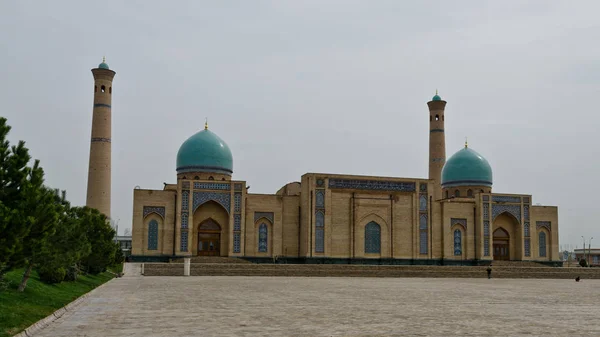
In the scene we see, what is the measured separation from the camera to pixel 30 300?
12.6 metres

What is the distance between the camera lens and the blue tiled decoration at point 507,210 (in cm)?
4066

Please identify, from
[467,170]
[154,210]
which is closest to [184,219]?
[154,210]

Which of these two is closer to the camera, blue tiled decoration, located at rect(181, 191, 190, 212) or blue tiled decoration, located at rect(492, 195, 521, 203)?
blue tiled decoration, located at rect(181, 191, 190, 212)

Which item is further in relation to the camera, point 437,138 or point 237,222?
point 437,138

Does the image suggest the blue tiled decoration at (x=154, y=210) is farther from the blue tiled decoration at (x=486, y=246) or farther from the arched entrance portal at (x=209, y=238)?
the blue tiled decoration at (x=486, y=246)

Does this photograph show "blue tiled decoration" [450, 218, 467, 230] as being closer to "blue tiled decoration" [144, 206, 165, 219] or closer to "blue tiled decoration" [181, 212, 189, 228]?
"blue tiled decoration" [181, 212, 189, 228]

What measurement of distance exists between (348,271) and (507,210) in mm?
14407

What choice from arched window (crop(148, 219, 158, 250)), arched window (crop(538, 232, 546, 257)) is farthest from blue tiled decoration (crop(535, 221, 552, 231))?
arched window (crop(148, 219, 158, 250))

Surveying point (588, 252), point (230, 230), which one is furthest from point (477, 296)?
point (588, 252)

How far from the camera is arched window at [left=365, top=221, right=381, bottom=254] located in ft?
125

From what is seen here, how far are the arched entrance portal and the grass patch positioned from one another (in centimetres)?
1748

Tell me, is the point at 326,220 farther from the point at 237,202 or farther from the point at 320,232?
the point at 237,202

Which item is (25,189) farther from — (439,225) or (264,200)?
(439,225)

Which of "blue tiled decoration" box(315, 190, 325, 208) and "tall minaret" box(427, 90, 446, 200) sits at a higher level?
"tall minaret" box(427, 90, 446, 200)
